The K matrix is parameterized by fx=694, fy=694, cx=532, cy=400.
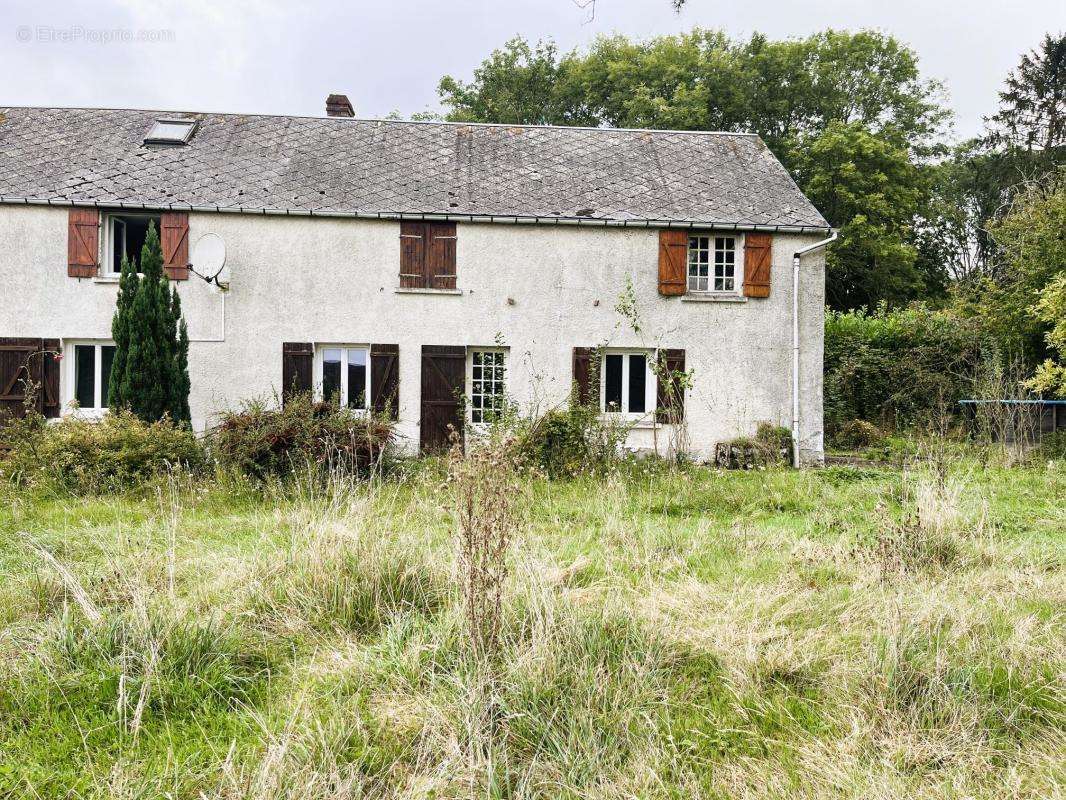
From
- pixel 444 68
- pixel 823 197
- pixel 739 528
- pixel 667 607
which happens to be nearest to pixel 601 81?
pixel 444 68

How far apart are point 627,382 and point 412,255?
4.57m

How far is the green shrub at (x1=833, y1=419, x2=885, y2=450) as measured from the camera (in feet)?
46.8

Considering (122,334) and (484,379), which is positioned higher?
(122,334)

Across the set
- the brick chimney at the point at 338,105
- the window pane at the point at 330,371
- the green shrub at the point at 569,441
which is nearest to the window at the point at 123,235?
the window pane at the point at 330,371

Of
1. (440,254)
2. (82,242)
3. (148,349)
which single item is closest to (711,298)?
(440,254)

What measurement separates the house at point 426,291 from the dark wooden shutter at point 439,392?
0.09 feet

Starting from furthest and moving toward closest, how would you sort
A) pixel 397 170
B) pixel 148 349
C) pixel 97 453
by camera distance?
pixel 397 170
pixel 148 349
pixel 97 453

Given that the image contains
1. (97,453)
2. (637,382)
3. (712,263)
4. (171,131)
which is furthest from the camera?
(171,131)

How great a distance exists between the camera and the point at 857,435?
14.5m

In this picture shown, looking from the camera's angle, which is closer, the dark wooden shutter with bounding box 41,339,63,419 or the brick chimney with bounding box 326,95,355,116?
the dark wooden shutter with bounding box 41,339,63,419

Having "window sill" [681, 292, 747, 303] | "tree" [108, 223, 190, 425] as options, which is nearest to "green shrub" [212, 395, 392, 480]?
"tree" [108, 223, 190, 425]

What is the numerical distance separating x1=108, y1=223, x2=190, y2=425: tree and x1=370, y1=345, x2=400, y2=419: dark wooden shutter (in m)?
3.04

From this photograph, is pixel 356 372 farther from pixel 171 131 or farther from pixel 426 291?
pixel 171 131

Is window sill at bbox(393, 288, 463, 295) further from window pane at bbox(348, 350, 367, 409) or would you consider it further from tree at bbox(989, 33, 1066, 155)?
tree at bbox(989, 33, 1066, 155)
